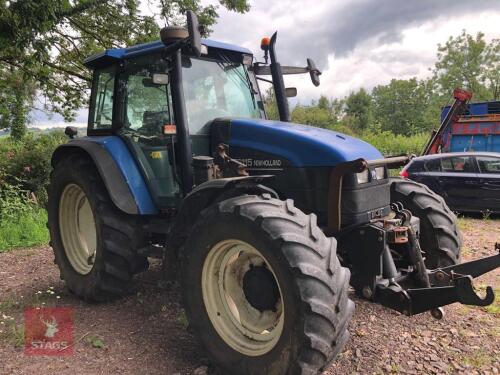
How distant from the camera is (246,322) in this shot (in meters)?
3.08

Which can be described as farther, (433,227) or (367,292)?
(433,227)

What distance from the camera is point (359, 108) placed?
5759 cm

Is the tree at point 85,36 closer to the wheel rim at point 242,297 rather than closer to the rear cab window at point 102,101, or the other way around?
the rear cab window at point 102,101

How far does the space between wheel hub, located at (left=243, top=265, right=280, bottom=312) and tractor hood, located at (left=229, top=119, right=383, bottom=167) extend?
36.6 inches

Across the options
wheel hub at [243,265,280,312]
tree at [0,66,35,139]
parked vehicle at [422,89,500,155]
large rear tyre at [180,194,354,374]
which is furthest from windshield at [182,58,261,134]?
parked vehicle at [422,89,500,155]

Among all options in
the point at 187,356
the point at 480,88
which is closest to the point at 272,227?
the point at 187,356

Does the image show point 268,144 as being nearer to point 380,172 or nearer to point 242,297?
point 380,172

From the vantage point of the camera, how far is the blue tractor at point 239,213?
105 inches

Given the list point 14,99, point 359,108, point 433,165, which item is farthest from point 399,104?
point 14,99

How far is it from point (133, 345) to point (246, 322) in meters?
1.05

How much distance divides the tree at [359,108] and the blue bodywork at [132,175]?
54652 mm

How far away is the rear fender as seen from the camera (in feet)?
13.0

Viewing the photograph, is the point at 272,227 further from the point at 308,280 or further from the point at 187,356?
the point at 187,356

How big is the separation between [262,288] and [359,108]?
57457 millimetres
